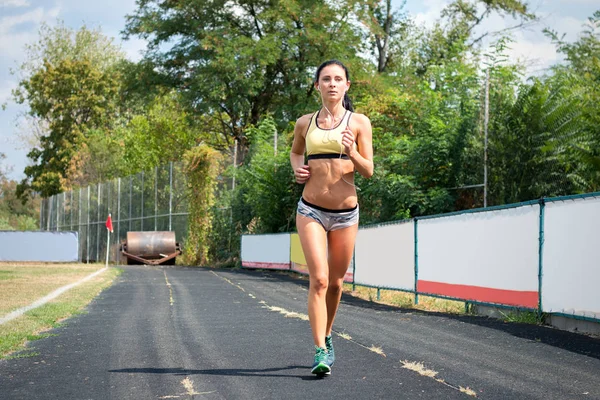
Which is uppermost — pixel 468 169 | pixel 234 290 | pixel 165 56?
pixel 165 56

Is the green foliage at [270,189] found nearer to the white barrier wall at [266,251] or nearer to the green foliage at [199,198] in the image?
the white barrier wall at [266,251]

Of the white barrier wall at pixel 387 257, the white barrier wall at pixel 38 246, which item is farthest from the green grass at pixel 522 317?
the white barrier wall at pixel 38 246

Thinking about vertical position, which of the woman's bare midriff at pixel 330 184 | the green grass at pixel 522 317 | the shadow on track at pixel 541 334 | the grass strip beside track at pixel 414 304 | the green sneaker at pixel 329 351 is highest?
the woman's bare midriff at pixel 330 184

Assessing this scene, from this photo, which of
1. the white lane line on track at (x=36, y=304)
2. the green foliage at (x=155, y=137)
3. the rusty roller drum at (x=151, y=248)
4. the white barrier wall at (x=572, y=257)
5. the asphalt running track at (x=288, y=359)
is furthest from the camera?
the green foliage at (x=155, y=137)

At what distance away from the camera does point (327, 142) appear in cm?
614

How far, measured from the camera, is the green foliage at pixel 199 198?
4041 centimetres

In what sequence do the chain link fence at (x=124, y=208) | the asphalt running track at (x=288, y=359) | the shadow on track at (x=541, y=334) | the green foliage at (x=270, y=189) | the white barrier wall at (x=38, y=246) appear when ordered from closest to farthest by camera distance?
1. the asphalt running track at (x=288, y=359)
2. the shadow on track at (x=541, y=334)
3. the green foliage at (x=270, y=189)
4. the white barrier wall at (x=38, y=246)
5. the chain link fence at (x=124, y=208)

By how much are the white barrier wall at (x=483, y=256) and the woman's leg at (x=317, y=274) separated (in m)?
4.74

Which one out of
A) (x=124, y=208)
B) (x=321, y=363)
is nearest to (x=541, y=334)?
(x=321, y=363)

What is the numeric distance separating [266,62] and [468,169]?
2333 centimetres

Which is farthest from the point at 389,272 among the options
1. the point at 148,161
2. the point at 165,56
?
the point at 148,161

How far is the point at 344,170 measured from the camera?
6.13 m

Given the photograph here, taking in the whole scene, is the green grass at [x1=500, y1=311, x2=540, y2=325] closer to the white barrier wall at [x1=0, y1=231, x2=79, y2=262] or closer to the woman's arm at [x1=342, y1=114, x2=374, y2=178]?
the woman's arm at [x1=342, y1=114, x2=374, y2=178]

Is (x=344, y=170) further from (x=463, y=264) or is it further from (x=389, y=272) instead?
(x=389, y=272)
